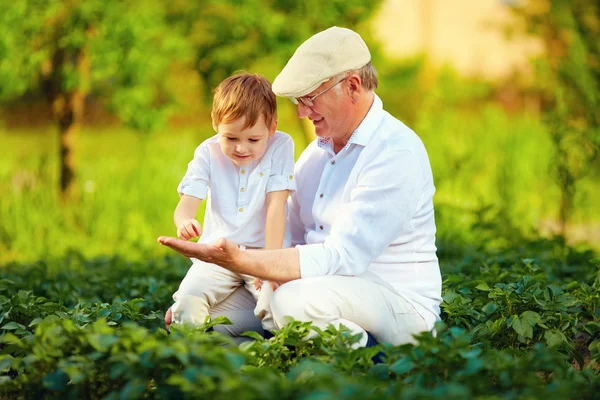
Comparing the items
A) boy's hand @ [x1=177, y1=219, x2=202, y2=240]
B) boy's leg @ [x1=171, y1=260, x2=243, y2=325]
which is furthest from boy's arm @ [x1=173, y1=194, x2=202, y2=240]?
boy's leg @ [x1=171, y1=260, x2=243, y2=325]

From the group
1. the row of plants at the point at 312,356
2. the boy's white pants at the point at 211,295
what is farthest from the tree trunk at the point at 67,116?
the boy's white pants at the point at 211,295

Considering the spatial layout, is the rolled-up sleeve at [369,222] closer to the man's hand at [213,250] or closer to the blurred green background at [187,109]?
the man's hand at [213,250]

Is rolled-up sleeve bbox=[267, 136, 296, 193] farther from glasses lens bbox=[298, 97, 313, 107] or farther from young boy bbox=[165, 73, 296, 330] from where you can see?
glasses lens bbox=[298, 97, 313, 107]

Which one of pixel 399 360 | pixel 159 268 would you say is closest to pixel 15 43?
pixel 159 268

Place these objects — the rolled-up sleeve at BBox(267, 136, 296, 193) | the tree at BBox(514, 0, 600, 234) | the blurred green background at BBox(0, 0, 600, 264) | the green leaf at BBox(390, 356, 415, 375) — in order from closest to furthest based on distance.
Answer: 1. the green leaf at BBox(390, 356, 415, 375)
2. the rolled-up sleeve at BBox(267, 136, 296, 193)
3. the tree at BBox(514, 0, 600, 234)
4. the blurred green background at BBox(0, 0, 600, 264)

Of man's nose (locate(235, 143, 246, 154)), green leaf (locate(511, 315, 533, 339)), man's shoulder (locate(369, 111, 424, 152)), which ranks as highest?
man's shoulder (locate(369, 111, 424, 152))

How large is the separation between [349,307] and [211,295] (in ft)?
2.29

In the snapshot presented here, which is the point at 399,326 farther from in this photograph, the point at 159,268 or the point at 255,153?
the point at 159,268

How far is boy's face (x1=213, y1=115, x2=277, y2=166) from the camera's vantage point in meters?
3.52

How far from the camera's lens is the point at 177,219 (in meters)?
3.54

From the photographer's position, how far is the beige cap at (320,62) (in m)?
3.36

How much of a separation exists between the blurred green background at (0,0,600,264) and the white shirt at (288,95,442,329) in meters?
2.17

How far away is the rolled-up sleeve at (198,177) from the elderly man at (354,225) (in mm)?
489

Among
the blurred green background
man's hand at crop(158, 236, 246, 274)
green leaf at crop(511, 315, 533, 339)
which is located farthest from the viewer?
the blurred green background
